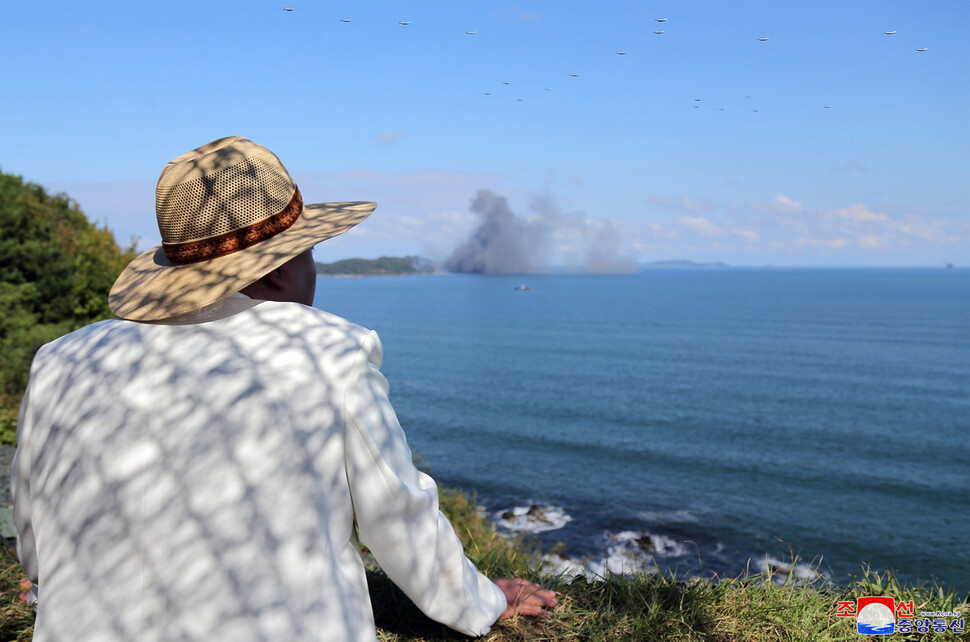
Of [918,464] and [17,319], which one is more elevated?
[17,319]

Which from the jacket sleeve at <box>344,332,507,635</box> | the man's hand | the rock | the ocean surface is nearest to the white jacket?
the jacket sleeve at <box>344,332,507,635</box>

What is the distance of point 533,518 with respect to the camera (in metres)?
28.1

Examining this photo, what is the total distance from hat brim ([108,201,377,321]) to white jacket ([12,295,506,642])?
0.21 feet

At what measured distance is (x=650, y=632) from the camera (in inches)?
109

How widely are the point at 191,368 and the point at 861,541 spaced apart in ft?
103

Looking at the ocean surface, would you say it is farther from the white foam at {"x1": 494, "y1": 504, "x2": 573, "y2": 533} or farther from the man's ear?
the man's ear

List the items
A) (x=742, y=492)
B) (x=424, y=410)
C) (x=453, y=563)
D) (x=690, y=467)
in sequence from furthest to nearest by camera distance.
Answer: (x=424, y=410), (x=690, y=467), (x=742, y=492), (x=453, y=563)

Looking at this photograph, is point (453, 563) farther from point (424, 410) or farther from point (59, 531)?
point (424, 410)

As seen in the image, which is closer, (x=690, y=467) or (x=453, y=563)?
(x=453, y=563)

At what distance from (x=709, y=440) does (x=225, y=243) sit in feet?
138

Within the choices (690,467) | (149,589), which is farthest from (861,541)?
(149,589)

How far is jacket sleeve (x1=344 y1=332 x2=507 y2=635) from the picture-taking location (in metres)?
1.55

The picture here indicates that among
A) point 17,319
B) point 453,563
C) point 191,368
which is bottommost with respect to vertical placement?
point 17,319

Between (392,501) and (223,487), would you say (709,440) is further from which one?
(223,487)
